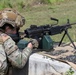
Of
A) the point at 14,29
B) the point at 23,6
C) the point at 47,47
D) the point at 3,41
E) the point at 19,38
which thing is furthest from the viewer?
the point at 23,6

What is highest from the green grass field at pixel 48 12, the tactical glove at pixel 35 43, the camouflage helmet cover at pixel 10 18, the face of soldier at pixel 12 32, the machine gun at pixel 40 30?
the camouflage helmet cover at pixel 10 18

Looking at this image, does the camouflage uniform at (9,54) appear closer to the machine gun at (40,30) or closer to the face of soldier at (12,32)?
the face of soldier at (12,32)

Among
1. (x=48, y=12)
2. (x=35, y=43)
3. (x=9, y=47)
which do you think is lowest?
(x=48, y=12)

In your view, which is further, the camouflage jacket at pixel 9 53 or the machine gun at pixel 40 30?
the machine gun at pixel 40 30

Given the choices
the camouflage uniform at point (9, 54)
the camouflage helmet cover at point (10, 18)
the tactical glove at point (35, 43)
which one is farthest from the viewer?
the tactical glove at point (35, 43)

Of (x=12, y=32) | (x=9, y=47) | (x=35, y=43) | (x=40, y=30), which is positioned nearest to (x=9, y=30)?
(x=12, y=32)

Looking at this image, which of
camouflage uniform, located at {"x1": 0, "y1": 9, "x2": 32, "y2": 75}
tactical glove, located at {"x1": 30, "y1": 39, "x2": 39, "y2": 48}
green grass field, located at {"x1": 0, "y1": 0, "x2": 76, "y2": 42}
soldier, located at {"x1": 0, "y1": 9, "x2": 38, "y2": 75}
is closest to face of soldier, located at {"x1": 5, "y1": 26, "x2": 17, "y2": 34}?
soldier, located at {"x1": 0, "y1": 9, "x2": 38, "y2": 75}

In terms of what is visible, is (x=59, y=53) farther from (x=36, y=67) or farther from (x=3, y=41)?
(x=3, y=41)

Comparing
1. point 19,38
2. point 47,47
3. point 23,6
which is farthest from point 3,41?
point 23,6

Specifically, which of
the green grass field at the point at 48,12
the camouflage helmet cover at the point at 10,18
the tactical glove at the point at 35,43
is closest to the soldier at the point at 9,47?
the camouflage helmet cover at the point at 10,18

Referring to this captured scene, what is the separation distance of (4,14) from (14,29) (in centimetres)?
25

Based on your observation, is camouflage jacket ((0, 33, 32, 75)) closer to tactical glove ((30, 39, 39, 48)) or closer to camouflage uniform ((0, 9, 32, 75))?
camouflage uniform ((0, 9, 32, 75))

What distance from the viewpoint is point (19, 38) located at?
5.00 m

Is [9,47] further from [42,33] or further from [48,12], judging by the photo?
[48,12]
